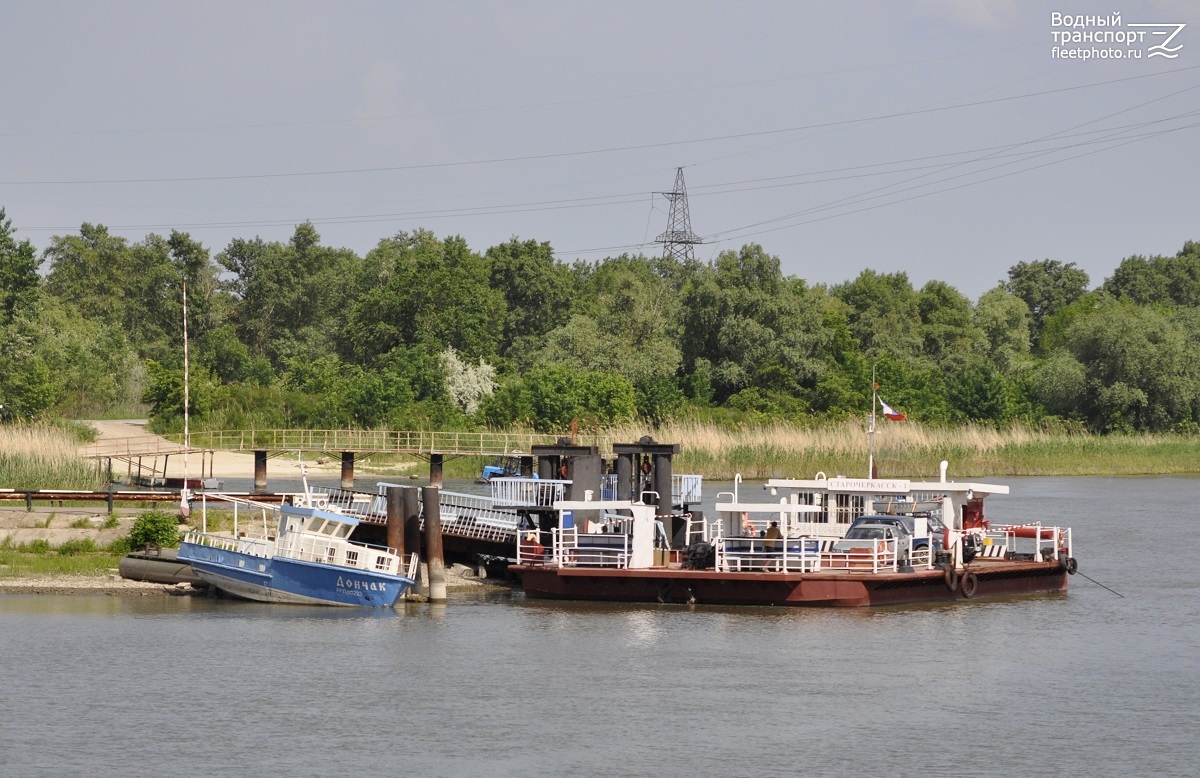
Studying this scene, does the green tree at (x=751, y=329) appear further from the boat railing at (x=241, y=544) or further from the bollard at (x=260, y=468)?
the boat railing at (x=241, y=544)

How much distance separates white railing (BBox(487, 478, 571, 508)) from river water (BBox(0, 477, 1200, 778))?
16.2 ft

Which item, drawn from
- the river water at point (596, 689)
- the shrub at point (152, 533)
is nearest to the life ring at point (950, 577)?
the river water at point (596, 689)

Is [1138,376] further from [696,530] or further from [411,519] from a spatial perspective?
[411,519]

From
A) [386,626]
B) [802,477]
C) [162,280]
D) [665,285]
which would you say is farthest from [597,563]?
[162,280]

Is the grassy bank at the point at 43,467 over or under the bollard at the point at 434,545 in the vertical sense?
over

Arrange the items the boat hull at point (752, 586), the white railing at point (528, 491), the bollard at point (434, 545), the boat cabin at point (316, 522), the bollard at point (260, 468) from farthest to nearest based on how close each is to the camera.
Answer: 1. the bollard at point (260, 468)
2. the white railing at point (528, 491)
3. the bollard at point (434, 545)
4. the boat cabin at point (316, 522)
5. the boat hull at point (752, 586)

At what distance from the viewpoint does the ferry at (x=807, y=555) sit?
44094 millimetres

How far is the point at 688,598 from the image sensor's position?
44.8 m

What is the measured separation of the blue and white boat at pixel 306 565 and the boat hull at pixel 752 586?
166 inches

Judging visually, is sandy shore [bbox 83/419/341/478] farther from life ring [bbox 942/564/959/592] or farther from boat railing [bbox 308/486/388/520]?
life ring [bbox 942/564/959/592]

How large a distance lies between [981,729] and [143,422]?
82.6 metres

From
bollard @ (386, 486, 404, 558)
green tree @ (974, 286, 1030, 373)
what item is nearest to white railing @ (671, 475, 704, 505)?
bollard @ (386, 486, 404, 558)

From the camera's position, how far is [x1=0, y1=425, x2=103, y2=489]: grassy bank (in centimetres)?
6425

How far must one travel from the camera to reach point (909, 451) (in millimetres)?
88625
